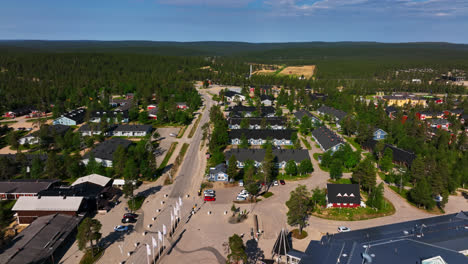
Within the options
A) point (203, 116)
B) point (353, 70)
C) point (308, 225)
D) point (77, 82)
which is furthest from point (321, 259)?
point (353, 70)

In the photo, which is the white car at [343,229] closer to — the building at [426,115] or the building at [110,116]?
the building at [110,116]

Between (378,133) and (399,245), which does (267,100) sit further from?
(399,245)

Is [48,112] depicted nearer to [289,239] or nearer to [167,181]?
[167,181]

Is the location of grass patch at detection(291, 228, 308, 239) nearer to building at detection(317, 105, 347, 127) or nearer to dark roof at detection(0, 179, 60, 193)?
dark roof at detection(0, 179, 60, 193)

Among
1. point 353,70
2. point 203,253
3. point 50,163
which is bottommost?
point 203,253

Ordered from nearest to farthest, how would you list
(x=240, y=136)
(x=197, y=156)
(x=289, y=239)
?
(x=289, y=239), (x=197, y=156), (x=240, y=136)

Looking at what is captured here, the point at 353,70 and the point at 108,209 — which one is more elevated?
the point at 353,70

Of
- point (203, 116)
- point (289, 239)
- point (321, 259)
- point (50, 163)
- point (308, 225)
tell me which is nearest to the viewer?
point (321, 259)
